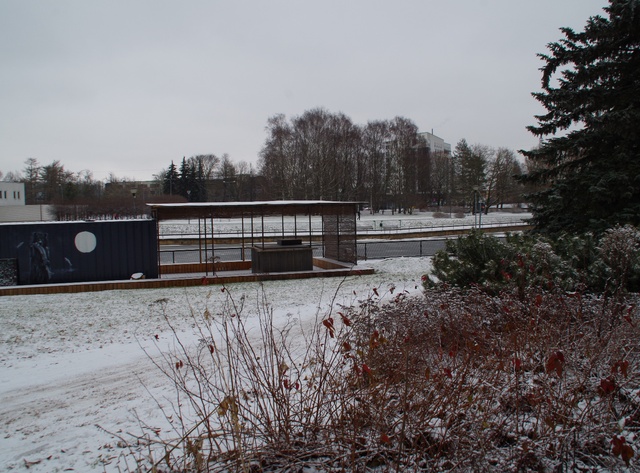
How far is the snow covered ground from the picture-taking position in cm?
462

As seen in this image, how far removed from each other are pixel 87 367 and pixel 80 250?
9.08m

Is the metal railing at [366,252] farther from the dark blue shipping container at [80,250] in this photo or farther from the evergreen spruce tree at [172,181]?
the evergreen spruce tree at [172,181]

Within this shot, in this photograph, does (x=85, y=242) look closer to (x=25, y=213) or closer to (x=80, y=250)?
(x=80, y=250)

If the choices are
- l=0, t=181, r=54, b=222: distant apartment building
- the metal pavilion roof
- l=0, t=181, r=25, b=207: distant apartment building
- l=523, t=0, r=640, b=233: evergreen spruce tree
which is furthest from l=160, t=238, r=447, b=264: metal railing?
l=0, t=181, r=25, b=207: distant apartment building

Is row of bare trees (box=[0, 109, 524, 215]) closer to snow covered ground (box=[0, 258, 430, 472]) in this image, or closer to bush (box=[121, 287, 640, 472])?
snow covered ground (box=[0, 258, 430, 472])

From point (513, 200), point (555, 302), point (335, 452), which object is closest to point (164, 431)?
point (335, 452)

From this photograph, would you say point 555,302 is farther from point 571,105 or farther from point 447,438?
point 571,105

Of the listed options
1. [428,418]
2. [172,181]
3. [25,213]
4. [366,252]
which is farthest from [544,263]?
[172,181]

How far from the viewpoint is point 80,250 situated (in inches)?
588

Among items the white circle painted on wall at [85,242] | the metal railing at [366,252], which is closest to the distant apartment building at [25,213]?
the metal railing at [366,252]

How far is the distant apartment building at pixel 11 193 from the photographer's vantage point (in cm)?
6278

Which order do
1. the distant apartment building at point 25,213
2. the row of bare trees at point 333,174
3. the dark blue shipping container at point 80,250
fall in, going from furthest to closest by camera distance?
the row of bare trees at point 333,174, the distant apartment building at point 25,213, the dark blue shipping container at point 80,250

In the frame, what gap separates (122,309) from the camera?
1080cm

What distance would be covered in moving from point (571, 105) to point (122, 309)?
12.7m
